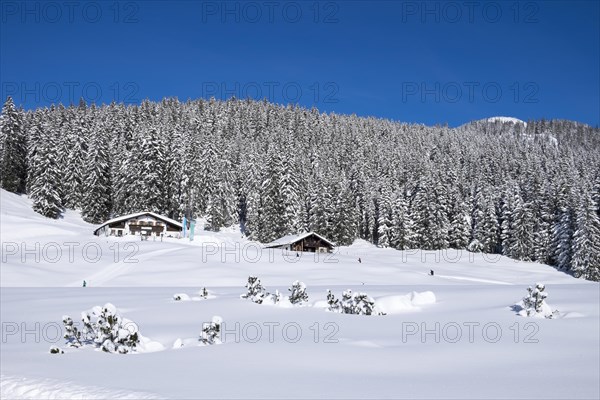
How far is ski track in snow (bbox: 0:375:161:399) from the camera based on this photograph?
19.5ft

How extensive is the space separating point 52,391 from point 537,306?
1247 cm

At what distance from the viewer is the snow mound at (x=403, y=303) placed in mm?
15898

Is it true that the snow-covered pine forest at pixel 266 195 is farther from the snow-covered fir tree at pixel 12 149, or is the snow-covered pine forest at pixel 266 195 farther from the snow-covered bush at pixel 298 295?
the snow-covered bush at pixel 298 295

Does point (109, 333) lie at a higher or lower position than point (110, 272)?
higher

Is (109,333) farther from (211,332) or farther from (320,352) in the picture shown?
(320,352)

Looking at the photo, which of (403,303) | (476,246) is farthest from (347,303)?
(476,246)

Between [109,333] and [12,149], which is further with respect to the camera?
[12,149]

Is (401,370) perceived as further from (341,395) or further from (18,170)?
(18,170)

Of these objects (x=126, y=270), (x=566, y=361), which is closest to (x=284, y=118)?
(x=126, y=270)

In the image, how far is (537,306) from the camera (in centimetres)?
1350

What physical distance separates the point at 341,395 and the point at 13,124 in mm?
88680

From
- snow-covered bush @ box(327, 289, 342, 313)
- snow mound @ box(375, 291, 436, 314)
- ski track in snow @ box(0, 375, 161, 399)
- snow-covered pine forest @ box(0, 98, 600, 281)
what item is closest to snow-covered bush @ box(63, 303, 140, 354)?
ski track in snow @ box(0, 375, 161, 399)

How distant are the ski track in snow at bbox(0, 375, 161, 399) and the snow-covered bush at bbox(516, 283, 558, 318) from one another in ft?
37.5

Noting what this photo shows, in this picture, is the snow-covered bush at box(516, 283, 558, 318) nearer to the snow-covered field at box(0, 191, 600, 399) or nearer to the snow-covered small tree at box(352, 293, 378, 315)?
the snow-covered field at box(0, 191, 600, 399)
